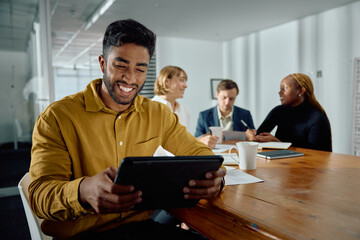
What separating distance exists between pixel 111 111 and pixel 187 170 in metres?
0.55

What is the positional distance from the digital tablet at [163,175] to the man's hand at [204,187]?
0.02m

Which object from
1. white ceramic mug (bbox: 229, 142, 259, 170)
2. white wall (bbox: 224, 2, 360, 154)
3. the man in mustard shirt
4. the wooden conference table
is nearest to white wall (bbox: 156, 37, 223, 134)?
white wall (bbox: 224, 2, 360, 154)

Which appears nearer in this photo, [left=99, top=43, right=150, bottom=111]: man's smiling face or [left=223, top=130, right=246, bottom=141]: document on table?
[left=99, top=43, right=150, bottom=111]: man's smiling face

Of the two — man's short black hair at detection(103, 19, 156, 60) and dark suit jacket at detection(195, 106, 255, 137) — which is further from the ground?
man's short black hair at detection(103, 19, 156, 60)

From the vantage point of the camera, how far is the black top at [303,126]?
2248 mm

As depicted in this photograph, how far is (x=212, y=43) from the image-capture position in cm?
650

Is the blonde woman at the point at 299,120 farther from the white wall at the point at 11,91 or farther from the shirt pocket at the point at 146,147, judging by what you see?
the white wall at the point at 11,91

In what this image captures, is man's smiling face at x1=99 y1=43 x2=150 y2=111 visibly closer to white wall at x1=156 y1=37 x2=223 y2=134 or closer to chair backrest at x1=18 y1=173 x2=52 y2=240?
chair backrest at x1=18 y1=173 x2=52 y2=240

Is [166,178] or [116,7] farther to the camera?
[116,7]

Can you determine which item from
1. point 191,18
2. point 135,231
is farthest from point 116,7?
point 135,231

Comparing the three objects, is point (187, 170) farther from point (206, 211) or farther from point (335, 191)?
point (335, 191)

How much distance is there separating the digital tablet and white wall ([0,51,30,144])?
11.2 feet

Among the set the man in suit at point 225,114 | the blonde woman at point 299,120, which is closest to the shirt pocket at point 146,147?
the blonde woman at point 299,120

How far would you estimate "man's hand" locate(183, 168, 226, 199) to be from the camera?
92 cm
